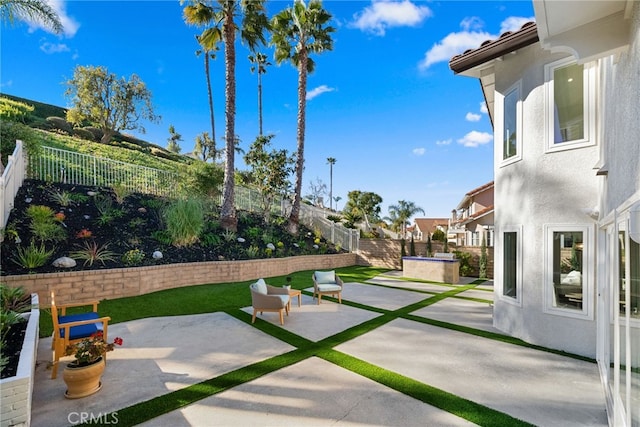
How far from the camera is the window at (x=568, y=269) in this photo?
543cm

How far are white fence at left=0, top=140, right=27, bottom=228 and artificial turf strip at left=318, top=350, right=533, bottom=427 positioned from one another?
1039 centimetres

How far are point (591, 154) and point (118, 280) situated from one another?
483 inches

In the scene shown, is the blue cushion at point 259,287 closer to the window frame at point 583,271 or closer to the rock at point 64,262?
the rock at point 64,262

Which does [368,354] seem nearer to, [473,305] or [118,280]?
[473,305]

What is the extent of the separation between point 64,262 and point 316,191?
29664 millimetres

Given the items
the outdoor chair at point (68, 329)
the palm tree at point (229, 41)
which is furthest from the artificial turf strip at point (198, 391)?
the palm tree at point (229, 41)

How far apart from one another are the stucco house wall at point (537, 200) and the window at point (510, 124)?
0.14 meters

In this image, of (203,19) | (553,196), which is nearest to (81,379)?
(553,196)

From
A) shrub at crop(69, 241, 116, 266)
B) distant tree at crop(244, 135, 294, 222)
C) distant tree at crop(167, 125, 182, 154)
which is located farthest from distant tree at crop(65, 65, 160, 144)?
shrub at crop(69, 241, 116, 266)

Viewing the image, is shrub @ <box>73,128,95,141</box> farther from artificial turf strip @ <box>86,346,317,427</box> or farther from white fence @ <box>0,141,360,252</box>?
artificial turf strip @ <box>86,346,317,427</box>

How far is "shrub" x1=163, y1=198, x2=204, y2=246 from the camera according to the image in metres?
11.4

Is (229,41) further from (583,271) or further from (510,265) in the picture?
(583,271)

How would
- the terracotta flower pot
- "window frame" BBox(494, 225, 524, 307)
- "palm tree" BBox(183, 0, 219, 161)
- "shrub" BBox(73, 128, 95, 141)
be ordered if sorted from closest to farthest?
the terracotta flower pot
"window frame" BBox(494, 225, 524, 307)
"palm tree" BBox(183, 0, 219, 161)
"shrub" BBox(73, 128, 95, 141)

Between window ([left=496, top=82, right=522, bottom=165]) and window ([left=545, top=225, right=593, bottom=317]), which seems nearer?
window ([left=545, top=225, right=593, bottom=317])
